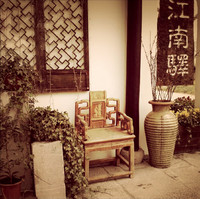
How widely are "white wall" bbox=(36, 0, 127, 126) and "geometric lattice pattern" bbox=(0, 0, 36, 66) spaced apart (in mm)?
750

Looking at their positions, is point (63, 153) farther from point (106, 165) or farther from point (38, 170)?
point (106, 165)

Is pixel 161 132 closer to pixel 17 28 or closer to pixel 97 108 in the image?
pixel 97 108

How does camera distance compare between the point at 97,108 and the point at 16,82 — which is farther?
the point at 97,108

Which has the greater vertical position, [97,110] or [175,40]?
[175,40]

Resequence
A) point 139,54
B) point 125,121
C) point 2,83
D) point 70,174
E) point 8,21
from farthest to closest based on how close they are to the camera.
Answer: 1. point 139,54
2. point 125,121
3. point 8,21
4. point 70,174
5. point 2,83

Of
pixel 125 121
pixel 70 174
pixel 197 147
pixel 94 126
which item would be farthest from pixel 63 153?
pixel 197 147

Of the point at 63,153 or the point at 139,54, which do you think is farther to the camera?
the point at 139,54

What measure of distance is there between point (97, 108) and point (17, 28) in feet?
5.35

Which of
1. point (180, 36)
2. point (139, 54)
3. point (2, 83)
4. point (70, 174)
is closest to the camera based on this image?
point (2, 83)

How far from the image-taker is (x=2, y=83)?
2893 mm

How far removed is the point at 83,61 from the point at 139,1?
1257 millimetres

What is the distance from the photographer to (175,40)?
4.43m

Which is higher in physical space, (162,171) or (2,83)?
(2,83)

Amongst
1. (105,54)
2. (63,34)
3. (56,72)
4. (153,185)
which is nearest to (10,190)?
(56,72)
